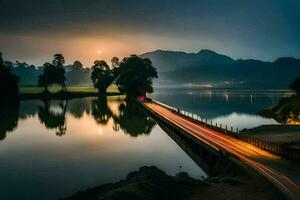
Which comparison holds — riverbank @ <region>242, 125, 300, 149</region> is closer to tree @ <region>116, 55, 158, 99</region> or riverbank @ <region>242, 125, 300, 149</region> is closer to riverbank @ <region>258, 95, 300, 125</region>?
riverbank @ <region>258, 95, 300, 125</region>

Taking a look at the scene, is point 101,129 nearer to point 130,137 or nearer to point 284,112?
point 130,137

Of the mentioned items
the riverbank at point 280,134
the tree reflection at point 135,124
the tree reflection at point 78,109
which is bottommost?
the tree reflection at point 135,124

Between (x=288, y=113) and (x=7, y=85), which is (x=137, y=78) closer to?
(x=7, y=85)

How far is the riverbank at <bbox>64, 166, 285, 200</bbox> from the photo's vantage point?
28328mm

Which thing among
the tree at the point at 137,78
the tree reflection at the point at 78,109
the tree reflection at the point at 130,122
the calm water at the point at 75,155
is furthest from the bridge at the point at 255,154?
the tree at the point at 137,78

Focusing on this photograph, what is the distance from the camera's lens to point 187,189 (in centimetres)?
3084

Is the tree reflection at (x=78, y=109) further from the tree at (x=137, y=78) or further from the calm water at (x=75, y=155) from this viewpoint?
the tree at (x=137, y=78)

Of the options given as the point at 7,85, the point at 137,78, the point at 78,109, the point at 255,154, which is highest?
the point at 137,78

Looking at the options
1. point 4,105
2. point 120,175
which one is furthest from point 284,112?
point 4,105

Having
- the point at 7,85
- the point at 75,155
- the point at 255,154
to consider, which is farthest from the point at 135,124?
the point at 7,85

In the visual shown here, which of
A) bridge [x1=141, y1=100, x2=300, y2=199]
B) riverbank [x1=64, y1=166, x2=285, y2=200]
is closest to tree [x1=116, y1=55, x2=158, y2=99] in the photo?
bridge [x1=141, y1=100, x2=300, y2=199]

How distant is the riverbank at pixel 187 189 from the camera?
28.3 metres

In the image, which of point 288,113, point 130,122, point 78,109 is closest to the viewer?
point 288,113

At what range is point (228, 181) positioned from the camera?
32469 mm
